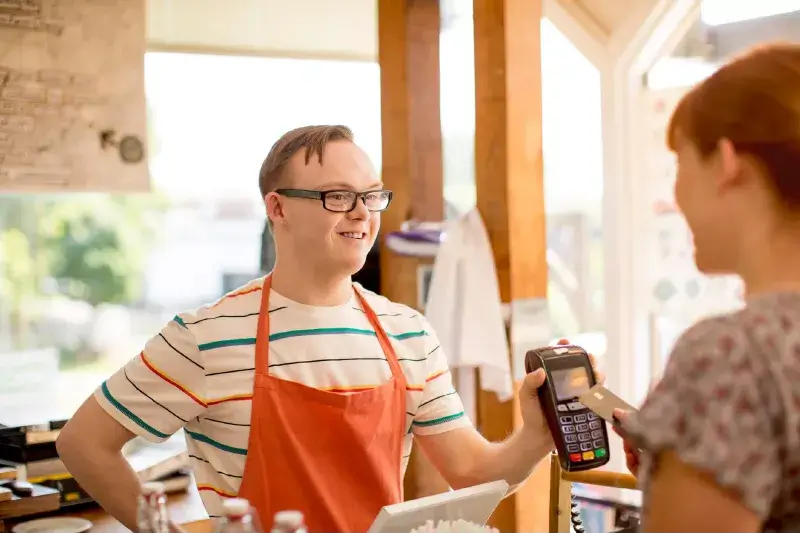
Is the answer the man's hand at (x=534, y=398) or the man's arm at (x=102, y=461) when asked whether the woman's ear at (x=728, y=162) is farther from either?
the man's arm at (x=102, y=461)

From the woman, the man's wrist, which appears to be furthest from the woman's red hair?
the man's wrist

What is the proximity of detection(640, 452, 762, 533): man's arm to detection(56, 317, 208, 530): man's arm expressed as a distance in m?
0.93

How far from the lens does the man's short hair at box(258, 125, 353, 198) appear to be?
165cm

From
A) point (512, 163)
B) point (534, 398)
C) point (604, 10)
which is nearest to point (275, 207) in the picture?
point (534, 398)

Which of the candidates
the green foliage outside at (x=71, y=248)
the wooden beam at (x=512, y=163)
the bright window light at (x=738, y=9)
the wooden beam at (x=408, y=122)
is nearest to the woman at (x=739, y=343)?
the wooden beam at (x=512, y=163)

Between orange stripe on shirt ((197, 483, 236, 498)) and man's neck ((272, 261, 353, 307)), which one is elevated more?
man's neck ((272, 261, 353, 307))

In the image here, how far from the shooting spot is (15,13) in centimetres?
250

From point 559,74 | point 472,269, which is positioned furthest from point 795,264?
point 559,74

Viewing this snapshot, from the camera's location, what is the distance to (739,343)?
2.63 ft

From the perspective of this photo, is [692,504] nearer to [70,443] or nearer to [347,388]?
[347,388]

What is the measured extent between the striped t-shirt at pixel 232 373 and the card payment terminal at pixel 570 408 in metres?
0.29

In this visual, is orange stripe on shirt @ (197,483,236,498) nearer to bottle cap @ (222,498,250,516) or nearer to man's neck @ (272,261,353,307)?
man's neck @ (272,261,353,307)

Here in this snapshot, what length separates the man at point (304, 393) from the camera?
60.5 inches

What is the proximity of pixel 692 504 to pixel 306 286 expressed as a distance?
98 cm
